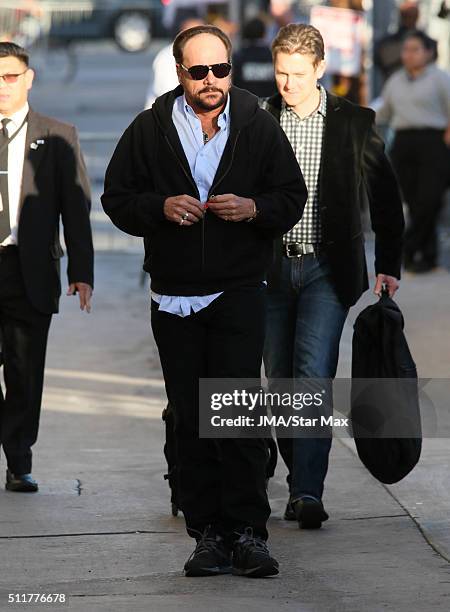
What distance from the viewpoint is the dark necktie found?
23.2 feet

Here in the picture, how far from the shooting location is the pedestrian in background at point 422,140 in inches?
523

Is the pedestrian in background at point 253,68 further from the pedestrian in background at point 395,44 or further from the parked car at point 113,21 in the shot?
the parked car at point 113,21

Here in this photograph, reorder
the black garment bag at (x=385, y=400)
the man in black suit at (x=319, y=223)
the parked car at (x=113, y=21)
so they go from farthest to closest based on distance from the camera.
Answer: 1. the parked car at (x=113, y=21)
2. the man in black suit at (x=319, y=223)
3. the black garment bag at (x=385, y=400)

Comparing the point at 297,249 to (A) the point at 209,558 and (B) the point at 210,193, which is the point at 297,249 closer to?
(B) the point at 210,193

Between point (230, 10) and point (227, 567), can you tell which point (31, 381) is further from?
point (230, 10)

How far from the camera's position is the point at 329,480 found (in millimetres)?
7352

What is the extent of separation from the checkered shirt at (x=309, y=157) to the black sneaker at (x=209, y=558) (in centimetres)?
129

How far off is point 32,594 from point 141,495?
5.37 ft

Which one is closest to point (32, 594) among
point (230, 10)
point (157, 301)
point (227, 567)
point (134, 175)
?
point (227, 567)

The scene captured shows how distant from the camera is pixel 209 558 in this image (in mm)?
5734

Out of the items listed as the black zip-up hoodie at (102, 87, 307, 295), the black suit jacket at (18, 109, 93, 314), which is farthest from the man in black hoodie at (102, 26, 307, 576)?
Result: the black suit jacket at (18, 109, 93, 314)

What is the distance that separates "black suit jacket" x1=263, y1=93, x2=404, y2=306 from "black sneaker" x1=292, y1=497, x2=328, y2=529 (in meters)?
0.79

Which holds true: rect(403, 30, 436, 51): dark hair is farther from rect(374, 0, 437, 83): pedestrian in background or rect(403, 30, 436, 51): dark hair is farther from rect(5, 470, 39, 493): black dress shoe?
rect(5, 470, 39, 493): black dress shoe

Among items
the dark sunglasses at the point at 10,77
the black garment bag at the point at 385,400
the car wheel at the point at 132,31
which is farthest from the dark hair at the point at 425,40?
the car wheel at the point at 132,31
